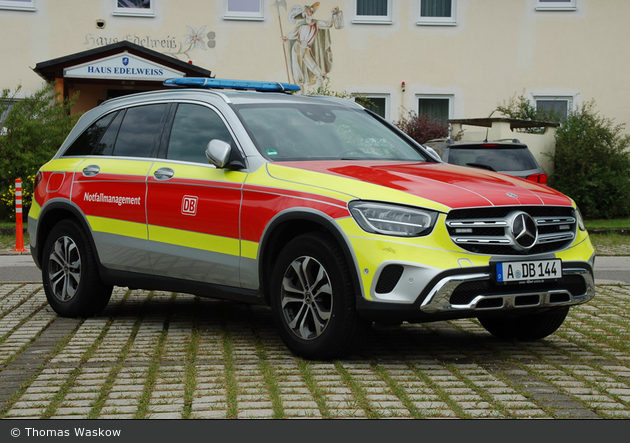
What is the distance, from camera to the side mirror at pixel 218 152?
19.1 ft

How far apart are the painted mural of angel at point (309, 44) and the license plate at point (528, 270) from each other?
19090 mm

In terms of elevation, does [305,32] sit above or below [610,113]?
above

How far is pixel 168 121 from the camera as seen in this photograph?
6836mm

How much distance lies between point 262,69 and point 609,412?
20.6m

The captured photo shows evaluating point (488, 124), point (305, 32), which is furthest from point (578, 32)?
point (305, 32)

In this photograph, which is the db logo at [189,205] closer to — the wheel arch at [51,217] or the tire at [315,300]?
the tire at [315,300]

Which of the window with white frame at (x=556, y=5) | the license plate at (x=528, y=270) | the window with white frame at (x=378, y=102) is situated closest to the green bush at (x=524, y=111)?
the window with white frame at (x=556, y=5)

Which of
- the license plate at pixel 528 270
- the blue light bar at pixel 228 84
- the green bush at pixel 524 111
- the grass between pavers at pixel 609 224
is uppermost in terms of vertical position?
the blue light bar at pixel 228 84

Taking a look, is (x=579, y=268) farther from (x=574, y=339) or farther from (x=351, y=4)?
(x=351, y=4)

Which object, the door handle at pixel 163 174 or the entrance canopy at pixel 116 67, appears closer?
the door handle at pixel 163 174

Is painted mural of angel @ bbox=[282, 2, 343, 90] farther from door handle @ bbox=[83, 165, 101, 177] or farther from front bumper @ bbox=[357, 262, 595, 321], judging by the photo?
front bumper @ bbox=[357, 262, 595, 321]

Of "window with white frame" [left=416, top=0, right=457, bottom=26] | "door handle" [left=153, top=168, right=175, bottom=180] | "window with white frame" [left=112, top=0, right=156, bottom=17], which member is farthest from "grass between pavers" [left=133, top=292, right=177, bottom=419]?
"window with white frame" [left=416, top=0, right=457, bottom=26]

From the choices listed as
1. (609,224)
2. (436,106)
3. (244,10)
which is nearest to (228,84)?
(609,224)

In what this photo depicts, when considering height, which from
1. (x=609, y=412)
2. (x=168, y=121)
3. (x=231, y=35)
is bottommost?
(x=609, y=412)
